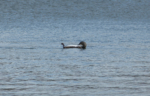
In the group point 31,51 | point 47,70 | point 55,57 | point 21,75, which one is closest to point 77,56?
point 55,57

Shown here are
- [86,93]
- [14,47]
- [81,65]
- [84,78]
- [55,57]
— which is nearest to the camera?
[86,93]

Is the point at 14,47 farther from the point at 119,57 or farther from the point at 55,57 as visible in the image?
the point at 119,57

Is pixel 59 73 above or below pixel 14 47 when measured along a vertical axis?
below

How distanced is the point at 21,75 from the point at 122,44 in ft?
87.1

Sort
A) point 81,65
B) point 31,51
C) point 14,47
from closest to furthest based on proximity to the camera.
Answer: point 81,65 < point 31,51 < point 14,47

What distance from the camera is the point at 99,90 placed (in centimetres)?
2888

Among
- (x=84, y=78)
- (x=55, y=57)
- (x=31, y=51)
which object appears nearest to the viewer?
(x=84, y=78)

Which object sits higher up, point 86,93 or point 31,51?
point 31,51

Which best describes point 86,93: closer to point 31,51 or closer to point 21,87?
point 21,87

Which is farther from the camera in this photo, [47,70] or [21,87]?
[47,70]

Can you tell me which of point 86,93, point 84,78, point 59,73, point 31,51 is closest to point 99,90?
point 86,93

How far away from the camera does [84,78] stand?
33.2 metres

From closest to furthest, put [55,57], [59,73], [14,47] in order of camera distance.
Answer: [59,73]
[55,57]
[14,47]

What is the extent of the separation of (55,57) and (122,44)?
15.8 metres
